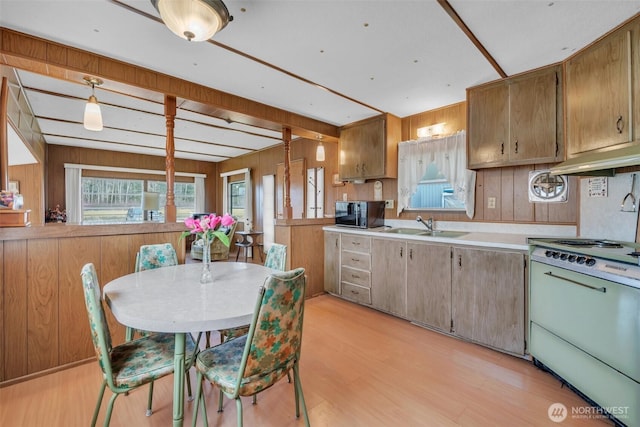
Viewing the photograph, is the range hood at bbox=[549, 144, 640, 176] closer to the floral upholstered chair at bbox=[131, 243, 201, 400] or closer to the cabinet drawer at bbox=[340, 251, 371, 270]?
the cabinet drawer at bbox=[340, 251, 371, 270]

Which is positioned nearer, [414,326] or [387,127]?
[414,326]

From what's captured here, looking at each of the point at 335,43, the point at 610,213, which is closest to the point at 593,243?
the point at 610,213

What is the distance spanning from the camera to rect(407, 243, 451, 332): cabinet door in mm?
2740

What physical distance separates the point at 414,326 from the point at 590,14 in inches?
113

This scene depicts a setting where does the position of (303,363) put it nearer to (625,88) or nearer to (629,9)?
(625,88)

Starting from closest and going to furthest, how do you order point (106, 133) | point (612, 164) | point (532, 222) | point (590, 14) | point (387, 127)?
point (612, 164), point (590, 14), point (532, 222), point (387, 127), point (106, 133)

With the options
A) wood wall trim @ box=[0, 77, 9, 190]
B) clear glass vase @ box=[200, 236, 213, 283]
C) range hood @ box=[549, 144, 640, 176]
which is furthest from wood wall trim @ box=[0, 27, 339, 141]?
range hood @ box=[549, 144, 640, 176]

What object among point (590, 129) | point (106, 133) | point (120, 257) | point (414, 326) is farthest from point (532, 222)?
point (106, 133)

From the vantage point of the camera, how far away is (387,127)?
3.87 m

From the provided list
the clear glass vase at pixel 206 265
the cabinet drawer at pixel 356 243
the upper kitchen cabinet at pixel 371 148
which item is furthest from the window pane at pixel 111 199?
the clear glass vase at pixel 206 265

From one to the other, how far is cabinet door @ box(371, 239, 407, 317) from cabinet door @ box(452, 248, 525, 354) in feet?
1.86

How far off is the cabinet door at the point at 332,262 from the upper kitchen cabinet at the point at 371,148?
3.31 ft

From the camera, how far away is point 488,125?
114 inches

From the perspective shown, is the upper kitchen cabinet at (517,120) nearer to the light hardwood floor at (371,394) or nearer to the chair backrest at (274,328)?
the light hardwood floor at (371,394)
